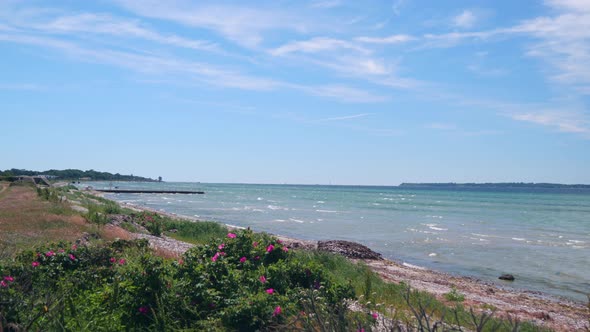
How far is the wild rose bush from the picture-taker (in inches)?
227

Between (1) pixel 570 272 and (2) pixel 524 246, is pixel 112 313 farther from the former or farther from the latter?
(2) pixel 524 246

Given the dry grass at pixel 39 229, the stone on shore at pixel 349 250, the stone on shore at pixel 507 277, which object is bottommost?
the stone on shore at pixel 507 277

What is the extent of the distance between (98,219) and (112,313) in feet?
50.9

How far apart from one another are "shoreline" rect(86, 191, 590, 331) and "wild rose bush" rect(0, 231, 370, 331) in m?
6.29

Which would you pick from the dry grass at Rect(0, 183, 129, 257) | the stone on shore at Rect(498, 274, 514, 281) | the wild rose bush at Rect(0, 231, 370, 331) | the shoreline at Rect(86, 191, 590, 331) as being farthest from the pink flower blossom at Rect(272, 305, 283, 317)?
the stone on shore at Rect(498, 274, 514, 281)

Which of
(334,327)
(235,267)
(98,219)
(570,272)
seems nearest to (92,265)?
(235,267)

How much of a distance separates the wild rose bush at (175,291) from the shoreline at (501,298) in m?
6.29

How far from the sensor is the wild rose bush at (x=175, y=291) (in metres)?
5.77

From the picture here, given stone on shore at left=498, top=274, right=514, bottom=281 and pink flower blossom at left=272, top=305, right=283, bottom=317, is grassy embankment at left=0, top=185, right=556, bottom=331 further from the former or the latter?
stone on shore at left=498, top=274, right=514, bottom=281

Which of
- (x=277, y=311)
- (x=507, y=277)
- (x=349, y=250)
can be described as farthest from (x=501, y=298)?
(x=277, y=311)

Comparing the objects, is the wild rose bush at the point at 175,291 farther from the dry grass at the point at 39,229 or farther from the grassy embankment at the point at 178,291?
the dry grass at the point at 39,229

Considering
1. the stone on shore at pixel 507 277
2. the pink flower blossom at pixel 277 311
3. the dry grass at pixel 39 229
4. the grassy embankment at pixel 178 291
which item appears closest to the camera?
the pink flower blossom at pixel 277 311

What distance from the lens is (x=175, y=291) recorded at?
256 inches

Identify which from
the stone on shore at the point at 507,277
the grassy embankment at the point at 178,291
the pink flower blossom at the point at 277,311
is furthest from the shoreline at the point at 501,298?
the pink flower blossom at the point at 277,311
